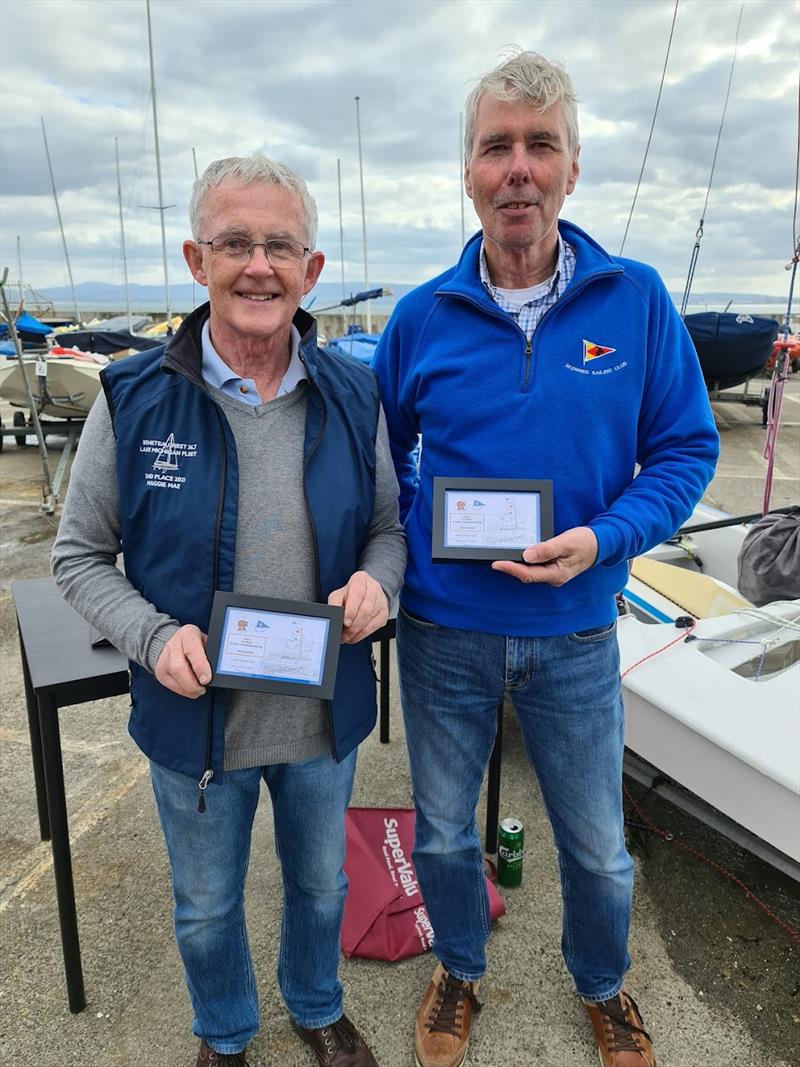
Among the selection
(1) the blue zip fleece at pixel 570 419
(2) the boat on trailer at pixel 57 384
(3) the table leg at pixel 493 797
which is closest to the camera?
(1) the blue zip fleece at pixel 570 419

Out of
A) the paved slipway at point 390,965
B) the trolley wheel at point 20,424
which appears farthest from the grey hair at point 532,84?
the trolley wheel at point 20,424

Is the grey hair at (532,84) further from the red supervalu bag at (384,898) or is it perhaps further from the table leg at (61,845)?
the red supervalu bag at (384,898)

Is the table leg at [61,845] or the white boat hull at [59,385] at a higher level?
the white boat hull at [59,385]

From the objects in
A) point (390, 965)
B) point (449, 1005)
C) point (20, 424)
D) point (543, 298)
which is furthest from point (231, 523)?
point (20, 424)

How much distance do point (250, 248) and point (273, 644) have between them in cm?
79

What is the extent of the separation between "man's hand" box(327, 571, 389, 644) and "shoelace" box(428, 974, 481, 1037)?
1175 mm

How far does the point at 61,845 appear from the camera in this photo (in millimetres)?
1930

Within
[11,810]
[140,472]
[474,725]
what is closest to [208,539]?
[140,472]

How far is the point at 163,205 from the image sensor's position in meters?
21.2

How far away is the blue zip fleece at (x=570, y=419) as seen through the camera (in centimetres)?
158

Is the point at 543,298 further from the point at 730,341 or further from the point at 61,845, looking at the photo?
the point at 730,341

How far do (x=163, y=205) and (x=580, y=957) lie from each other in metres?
23.4

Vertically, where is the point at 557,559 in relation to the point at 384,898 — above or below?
above

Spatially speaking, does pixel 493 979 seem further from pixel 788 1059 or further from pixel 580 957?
pixel 788 1059
